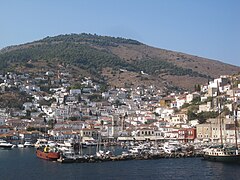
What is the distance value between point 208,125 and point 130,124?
63.6ft

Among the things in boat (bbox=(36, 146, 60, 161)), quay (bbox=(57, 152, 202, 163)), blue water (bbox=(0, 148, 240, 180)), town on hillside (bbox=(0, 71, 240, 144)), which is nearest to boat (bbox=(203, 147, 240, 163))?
blue water (bbox=(0, 148, 240, 180))

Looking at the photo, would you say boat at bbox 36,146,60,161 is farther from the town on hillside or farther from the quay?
the town on hillside

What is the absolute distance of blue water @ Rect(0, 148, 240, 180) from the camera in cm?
3828

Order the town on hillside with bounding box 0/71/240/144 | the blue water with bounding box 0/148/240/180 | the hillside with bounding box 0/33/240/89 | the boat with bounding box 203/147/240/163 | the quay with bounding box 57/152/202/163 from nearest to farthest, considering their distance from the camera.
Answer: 1. the blue water with bounding box 0/148/240/180
2. the boat with bounding box 203/147/240/163
3. the quay with bounding box 57/152/202/163
4. the town on hillside with bounding box 0/71/240/144
5. the hillside with bounding box 0/33/240/89

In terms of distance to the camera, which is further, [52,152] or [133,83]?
[133,83]

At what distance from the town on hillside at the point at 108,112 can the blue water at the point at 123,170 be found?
51.9 feet

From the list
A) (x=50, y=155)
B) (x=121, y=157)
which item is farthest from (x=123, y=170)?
(x=50, y=155)

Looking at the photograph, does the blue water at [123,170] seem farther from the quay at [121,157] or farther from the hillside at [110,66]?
the hillside at [110,66]

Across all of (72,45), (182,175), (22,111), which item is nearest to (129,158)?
(182,175)

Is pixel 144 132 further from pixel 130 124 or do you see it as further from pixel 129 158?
pixel 129 158

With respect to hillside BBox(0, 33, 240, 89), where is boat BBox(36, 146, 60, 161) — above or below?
below

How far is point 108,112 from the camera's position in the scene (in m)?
100

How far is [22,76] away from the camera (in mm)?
122500

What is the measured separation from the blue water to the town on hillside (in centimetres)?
1581
